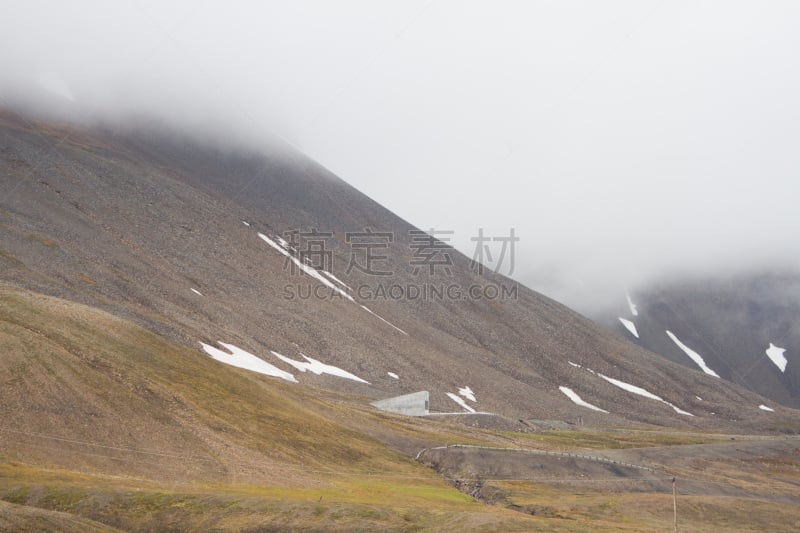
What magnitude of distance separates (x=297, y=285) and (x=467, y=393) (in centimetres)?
3175

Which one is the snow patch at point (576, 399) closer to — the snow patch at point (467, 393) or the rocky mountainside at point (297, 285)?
the rocky mountainside at point (297, 285)

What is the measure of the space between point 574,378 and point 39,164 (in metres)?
94.8

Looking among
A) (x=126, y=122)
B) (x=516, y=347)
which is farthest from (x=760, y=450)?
(x=126, y=122)

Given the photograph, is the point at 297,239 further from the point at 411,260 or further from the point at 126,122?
the point at 126,122

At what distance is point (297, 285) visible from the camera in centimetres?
10825

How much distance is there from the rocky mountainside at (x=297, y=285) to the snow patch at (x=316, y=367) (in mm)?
283

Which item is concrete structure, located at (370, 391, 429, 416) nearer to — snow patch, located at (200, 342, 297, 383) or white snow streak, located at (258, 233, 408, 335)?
snow patch, located at (200, 342, 297, 383)

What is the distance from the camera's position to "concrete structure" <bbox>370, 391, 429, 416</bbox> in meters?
77.6

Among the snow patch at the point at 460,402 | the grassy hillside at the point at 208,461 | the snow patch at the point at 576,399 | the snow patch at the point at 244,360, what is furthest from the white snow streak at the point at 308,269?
the grassy hillside at the point at 208,461

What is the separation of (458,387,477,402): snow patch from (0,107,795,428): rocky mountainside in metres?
0.29

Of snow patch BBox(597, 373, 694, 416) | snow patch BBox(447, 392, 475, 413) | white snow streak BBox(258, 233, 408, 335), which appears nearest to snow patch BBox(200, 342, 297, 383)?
snow patch BBox(447, 392, 475, 413)

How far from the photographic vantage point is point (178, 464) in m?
41.8

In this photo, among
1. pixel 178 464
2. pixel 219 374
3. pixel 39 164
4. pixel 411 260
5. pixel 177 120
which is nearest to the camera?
pixel 178 464

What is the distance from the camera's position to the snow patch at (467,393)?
96.0 metres
